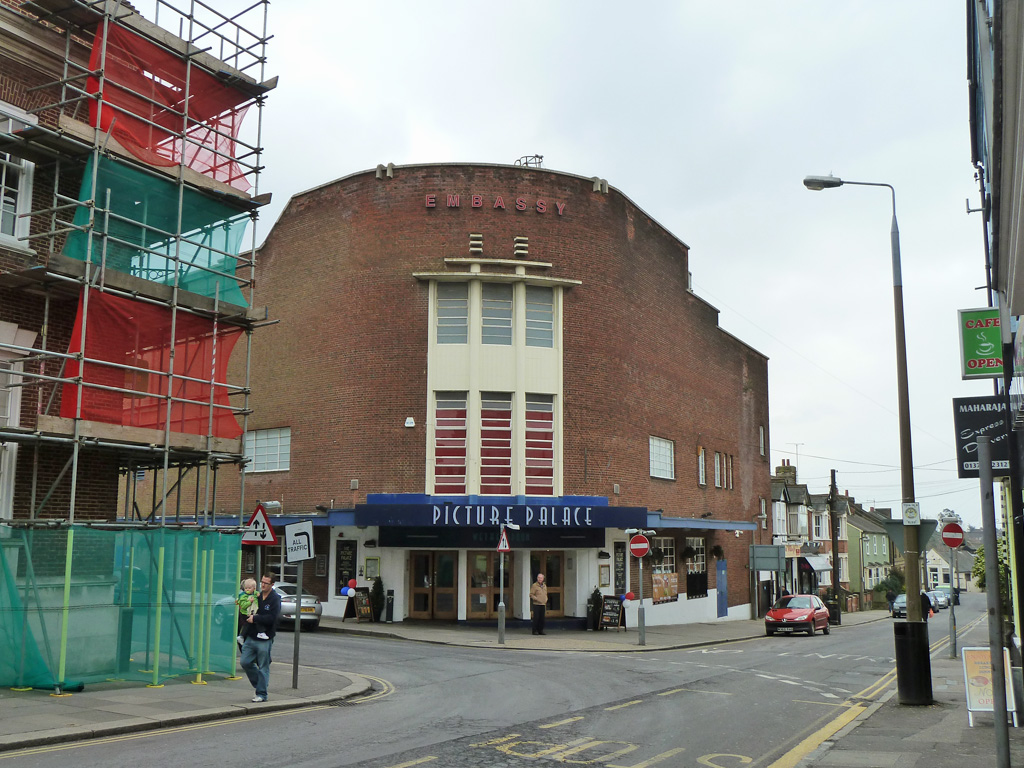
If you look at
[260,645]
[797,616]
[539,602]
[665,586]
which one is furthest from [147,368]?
[797,616]

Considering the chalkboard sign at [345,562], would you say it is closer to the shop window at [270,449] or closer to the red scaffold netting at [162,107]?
the shop window at [270,449]

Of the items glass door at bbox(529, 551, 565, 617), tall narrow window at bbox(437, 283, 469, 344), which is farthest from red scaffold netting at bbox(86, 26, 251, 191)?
glass door at bbox(529, 551, 565, 617)

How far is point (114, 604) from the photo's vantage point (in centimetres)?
1355

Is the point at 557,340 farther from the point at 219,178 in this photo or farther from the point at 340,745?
the point at 340,745

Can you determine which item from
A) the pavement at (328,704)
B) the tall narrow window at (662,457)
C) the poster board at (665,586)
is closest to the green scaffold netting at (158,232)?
the pavement at (328,704)

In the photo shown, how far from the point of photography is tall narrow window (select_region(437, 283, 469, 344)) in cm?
2872

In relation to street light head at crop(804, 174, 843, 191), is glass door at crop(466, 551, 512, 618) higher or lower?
lower

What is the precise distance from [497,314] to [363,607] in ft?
32.2

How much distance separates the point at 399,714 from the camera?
1209 centimetres

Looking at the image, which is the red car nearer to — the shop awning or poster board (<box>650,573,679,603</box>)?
poster board (<box>650,573,679,603</box>)

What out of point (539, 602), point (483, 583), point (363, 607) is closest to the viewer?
point (539, 602)

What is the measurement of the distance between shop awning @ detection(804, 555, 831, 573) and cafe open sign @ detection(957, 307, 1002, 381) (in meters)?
47.3

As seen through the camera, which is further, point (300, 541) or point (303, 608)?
point (303, 608)

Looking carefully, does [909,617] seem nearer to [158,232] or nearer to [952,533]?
[952,533]
